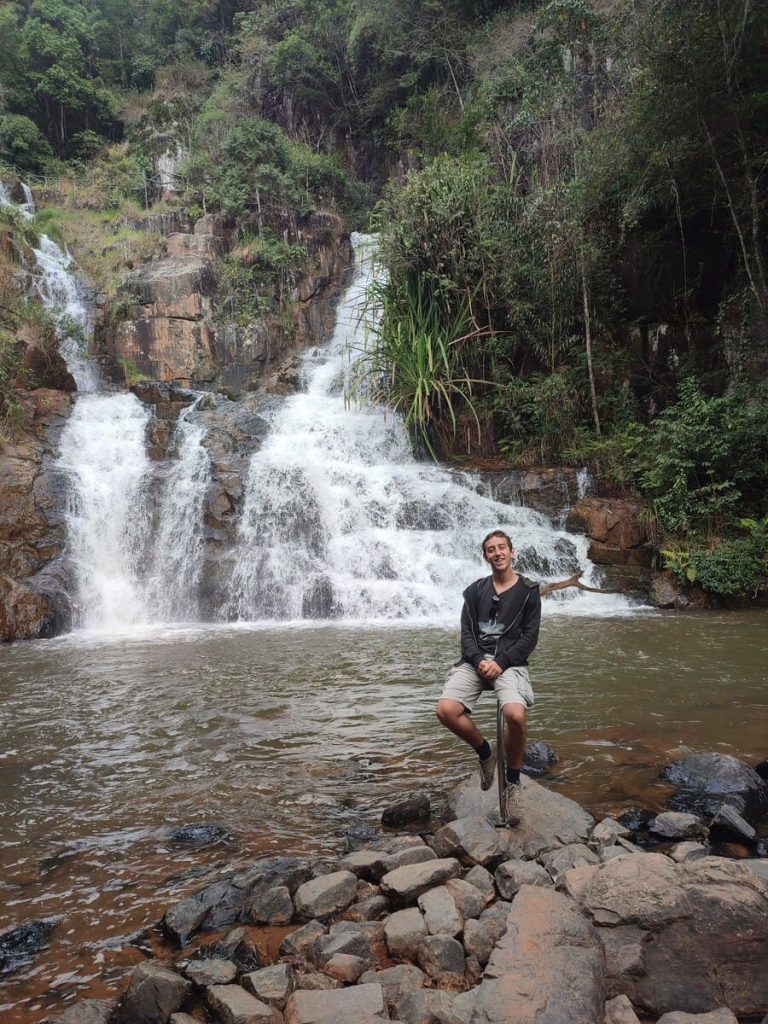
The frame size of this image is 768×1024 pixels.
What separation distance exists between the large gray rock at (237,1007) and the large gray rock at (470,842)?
107 cm

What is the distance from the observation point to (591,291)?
13562mm

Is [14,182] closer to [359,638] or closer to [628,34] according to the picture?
[628,34]

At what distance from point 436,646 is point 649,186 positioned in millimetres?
9207

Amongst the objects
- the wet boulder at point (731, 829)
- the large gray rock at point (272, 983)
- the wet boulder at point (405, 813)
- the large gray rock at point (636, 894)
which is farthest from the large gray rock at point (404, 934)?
the wet boulder at point (731, 829)

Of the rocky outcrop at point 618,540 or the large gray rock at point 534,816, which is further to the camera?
the rocky outcrop at point 618,540

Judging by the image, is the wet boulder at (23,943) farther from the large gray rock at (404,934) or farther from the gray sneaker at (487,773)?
the gray sneaker at (487,773)

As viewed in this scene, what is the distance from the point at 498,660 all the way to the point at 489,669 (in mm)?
85

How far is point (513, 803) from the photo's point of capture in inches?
127

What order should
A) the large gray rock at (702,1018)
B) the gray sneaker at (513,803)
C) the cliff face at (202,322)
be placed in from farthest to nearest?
1. the cliff face at (202,322)
2. the gray sneaker at (513,803)
3. the large gray rock at (702,1018)

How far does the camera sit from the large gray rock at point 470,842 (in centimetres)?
286

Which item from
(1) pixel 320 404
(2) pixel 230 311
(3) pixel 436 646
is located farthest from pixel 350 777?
(2) pixel 230 311

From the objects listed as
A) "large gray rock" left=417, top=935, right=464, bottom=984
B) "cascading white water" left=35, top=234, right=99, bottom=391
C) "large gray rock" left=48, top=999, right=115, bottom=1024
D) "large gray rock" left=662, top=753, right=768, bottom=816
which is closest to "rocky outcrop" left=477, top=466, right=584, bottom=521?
"large gray rock" left=662, top=753, right=768, bottom=816

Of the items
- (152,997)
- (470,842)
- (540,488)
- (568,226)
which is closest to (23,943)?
(152,997)

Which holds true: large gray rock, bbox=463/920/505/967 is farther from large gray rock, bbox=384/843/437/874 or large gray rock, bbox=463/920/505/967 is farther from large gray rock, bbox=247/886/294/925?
large gray rock, bbox=247/886/294/925
